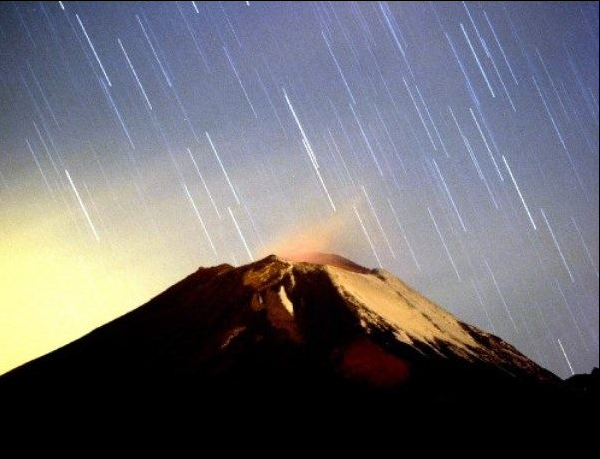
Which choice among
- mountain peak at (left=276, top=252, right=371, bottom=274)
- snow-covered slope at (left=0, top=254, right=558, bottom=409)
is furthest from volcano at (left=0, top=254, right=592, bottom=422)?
mountain peak at (left=276, top=252, right=371, bottom=274)

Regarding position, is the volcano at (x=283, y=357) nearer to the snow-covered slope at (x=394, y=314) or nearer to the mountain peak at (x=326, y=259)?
the snow-covered slope at (x=394, y=314)

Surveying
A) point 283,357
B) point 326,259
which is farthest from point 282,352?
point 326,259

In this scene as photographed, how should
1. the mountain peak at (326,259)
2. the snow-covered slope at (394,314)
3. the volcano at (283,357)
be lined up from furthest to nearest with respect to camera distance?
the mountain peak at (326,259)
the snow-covered slope at (394,314)
the volcano at (283,357)

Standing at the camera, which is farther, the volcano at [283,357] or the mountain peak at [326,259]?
the mountain peak at [326,259]

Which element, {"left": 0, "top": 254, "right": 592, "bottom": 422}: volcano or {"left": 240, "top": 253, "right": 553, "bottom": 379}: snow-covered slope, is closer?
{"left": 0, "top": 254, "right": 592, "bottom": 422}: volcano

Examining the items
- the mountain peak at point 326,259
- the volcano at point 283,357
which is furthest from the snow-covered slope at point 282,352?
the mountain peak at point 326,259

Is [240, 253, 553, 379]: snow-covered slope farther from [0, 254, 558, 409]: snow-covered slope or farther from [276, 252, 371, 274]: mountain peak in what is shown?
[276, 252, 371, 274]: mountain peak

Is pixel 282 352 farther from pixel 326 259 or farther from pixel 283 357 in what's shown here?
pixel 326 259

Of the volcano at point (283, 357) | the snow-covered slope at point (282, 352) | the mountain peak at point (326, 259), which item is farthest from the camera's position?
the mountain peak at point (326, 259)

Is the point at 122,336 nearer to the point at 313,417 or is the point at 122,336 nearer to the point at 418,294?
the point at 313,417
